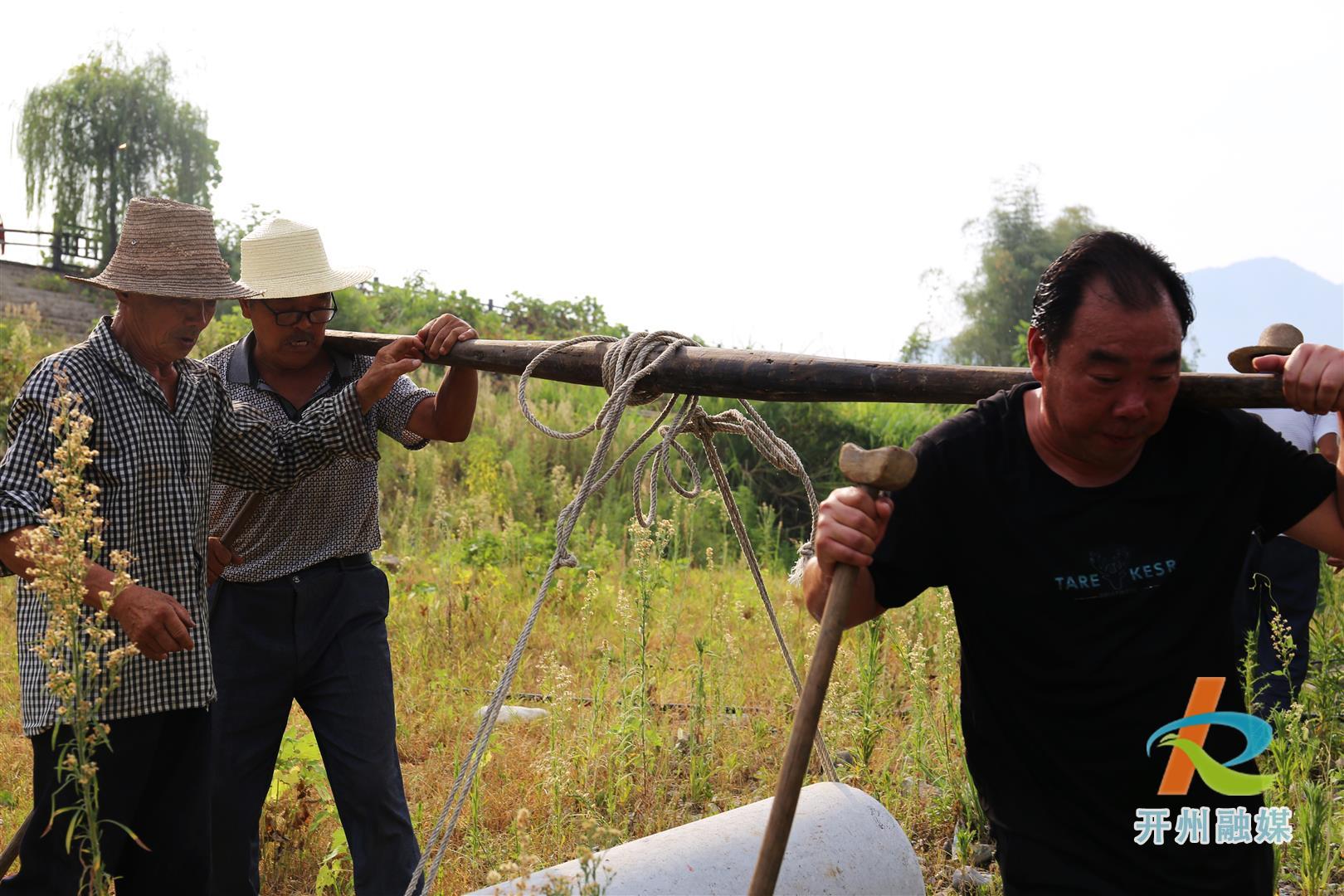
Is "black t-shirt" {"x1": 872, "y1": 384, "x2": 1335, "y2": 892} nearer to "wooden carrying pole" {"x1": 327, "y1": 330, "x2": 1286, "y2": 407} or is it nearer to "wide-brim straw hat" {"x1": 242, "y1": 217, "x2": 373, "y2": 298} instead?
"wooden carrying pole" {"x1": 327, "y1": 330, "x2": 1286, "y2": 407}

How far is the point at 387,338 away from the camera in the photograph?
3.50 meters

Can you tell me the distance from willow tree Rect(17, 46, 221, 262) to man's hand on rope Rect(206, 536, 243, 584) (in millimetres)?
23555

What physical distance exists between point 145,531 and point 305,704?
842 mm

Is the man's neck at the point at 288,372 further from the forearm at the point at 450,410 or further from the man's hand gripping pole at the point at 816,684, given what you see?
the man's hand gripping pole at the point at 816,684

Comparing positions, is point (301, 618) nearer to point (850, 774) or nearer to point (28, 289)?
point (850, 774)

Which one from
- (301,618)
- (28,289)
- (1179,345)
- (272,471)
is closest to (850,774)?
(301,618)

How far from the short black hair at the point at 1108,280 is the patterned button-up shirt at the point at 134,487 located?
2.10m

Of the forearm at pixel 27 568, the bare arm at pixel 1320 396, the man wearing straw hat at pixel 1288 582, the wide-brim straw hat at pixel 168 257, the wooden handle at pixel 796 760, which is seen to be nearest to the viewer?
the wooden handle at pixel 796 760

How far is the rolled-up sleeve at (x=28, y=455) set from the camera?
259 centimetres

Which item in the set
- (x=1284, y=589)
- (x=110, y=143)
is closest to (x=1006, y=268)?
(x=110, y=143)

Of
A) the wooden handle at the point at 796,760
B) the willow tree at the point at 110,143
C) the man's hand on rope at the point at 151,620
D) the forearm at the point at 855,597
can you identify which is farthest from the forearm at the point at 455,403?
the willow tree at the point at 110,143

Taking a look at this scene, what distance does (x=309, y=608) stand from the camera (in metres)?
3.37

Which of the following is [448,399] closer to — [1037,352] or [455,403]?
[455,403]

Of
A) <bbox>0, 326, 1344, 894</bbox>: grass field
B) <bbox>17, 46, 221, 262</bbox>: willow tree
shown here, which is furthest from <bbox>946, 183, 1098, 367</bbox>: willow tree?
<bbox>0, 326, 1344, 894</bbox>: grass field
